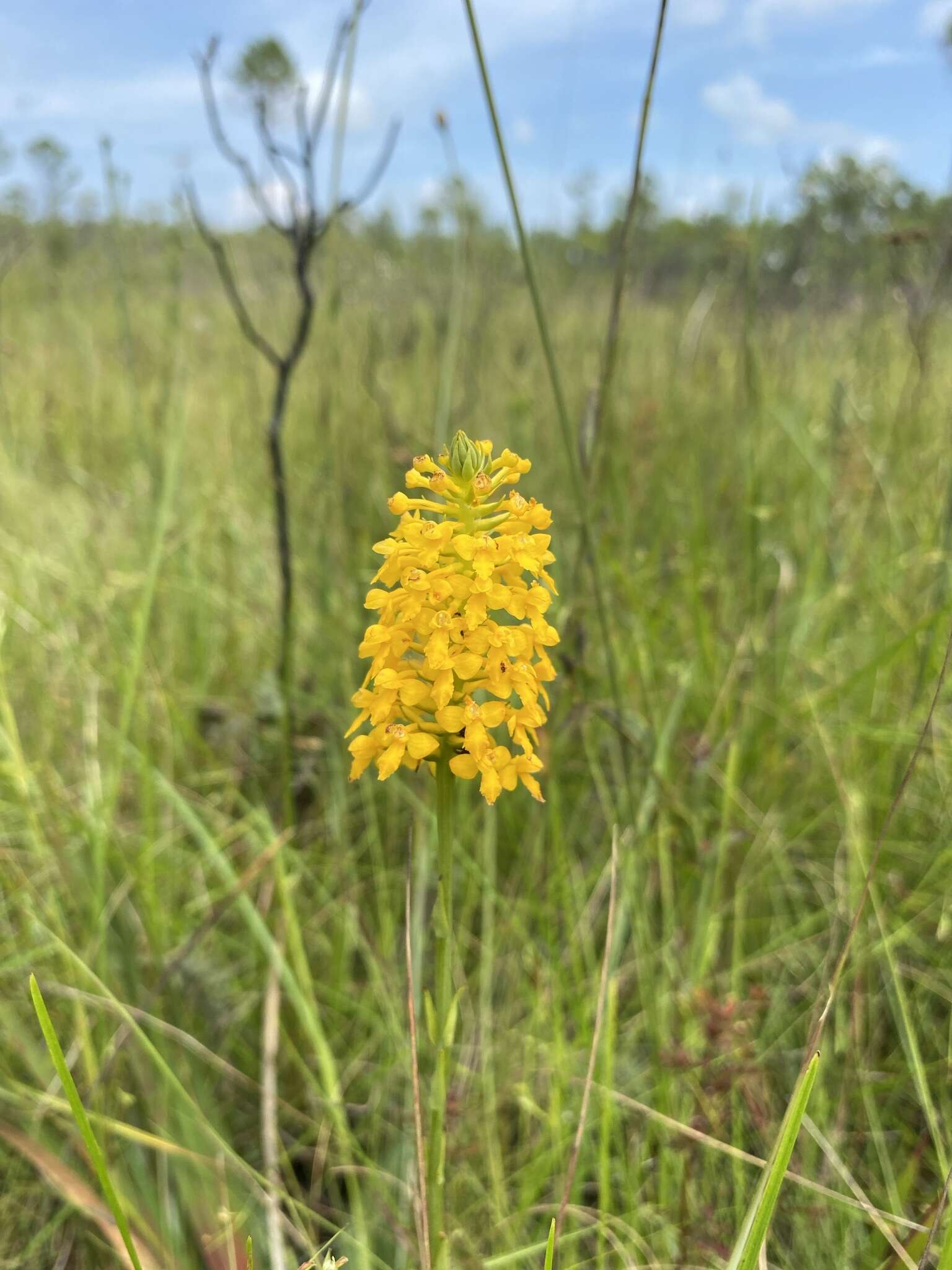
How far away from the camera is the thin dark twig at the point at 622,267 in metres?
1.25

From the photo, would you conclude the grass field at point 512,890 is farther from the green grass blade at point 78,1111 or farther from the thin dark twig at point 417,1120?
the green grass blade at point 78,1111

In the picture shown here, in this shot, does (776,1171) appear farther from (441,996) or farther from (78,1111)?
(78,1111)

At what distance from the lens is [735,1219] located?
5.12 feet

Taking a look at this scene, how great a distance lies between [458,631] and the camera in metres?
0.88

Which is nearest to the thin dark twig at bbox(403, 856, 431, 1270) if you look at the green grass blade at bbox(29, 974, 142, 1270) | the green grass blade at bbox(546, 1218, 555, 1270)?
the green grass blade at bbox(546, 1218, 555, 1270)

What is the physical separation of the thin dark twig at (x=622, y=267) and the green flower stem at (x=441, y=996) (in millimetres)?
905

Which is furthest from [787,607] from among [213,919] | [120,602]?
[120,602]

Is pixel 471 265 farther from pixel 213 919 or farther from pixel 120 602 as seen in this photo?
pixel 213 919

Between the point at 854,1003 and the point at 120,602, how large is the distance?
8.44 feet

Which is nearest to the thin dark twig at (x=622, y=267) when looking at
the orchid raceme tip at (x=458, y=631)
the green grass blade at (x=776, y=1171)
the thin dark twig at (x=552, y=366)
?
the thin dark twig at (x=552, y=366)

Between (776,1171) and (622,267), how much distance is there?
4.28 feet

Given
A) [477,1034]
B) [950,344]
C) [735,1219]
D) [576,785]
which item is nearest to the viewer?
[735,1219]

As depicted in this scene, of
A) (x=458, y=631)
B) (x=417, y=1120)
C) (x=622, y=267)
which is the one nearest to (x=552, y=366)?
(x=622, y=267)

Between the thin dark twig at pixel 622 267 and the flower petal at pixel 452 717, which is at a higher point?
the thin dark twig at pixel 622 267
